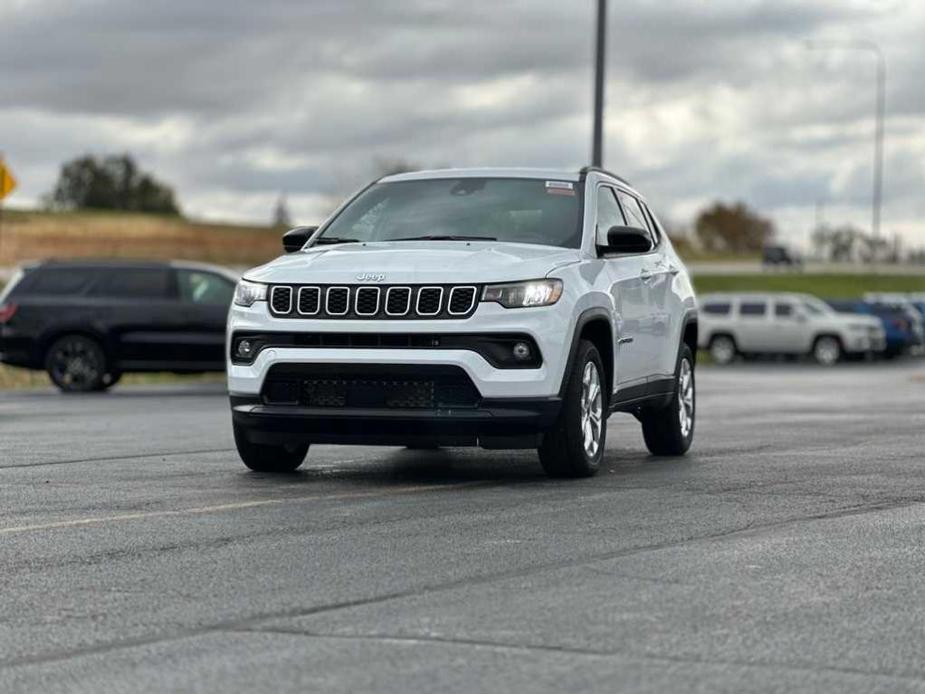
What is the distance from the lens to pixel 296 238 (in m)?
11.9

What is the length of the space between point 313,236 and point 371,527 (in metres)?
3.41

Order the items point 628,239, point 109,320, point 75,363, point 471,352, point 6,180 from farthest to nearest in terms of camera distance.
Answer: point 6,180, point 109,320, point 75,363, point 628,239, point 471,352

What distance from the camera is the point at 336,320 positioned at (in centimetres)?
1047

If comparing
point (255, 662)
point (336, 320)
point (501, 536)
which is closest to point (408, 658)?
point (255, 662)

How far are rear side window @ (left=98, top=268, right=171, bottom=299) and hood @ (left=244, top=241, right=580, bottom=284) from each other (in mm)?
14672

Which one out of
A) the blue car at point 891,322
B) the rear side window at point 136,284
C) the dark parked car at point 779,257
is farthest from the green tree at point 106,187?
the rear side window at point 136,284

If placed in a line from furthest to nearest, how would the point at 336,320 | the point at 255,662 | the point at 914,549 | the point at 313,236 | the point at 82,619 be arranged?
the point at 313,236
the point at 336,320
the point at 914,549
the point at 82,619
the point at 255,662

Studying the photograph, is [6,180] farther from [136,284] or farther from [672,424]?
[672,424]

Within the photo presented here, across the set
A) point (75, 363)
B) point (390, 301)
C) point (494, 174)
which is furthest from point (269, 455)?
point (75, 363)

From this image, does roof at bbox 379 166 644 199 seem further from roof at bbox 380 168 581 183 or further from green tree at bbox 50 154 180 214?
green tree at bbox 50 154 180 214

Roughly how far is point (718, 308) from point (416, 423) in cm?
3884

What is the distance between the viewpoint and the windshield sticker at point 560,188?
469 inches

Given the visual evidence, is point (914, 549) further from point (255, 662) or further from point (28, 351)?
point (28, 351)

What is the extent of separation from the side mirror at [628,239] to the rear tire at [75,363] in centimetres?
1457
